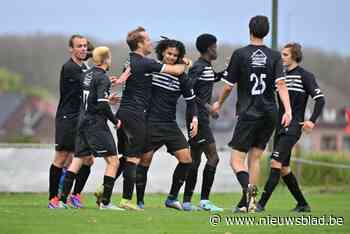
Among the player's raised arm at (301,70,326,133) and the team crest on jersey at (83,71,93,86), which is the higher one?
the team crest on jersey at (83,71,93,86)

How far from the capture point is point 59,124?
585 inches

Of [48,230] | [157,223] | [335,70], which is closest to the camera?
[48,230]

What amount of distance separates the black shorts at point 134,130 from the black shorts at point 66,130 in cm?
108

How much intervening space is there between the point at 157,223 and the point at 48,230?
1336 millimetres

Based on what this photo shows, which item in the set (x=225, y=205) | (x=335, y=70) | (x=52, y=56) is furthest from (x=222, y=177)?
(x=335, y=70)

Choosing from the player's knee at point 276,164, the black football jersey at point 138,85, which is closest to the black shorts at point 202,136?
the player's knee at point 276,164

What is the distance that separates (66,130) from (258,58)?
9.76ft

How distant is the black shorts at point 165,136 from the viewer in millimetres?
14055

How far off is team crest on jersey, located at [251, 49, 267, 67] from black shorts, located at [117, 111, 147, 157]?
1.61 m

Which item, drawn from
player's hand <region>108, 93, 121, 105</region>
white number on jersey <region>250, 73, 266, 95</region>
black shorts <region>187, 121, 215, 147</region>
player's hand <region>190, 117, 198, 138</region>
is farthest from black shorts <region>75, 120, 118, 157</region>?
white number on jersey <region>250, 73, 266, 95</region>

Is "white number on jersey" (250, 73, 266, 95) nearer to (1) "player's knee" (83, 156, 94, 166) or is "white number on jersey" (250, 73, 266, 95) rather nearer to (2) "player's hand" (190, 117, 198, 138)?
(2) "player's hand" (190, 117, 198, 138)

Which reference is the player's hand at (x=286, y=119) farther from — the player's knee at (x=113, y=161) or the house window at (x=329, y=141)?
the house window at (x=329, y=141)

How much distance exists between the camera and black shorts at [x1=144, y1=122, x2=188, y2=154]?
14055mm

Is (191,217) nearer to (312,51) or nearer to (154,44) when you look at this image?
(154,44)
